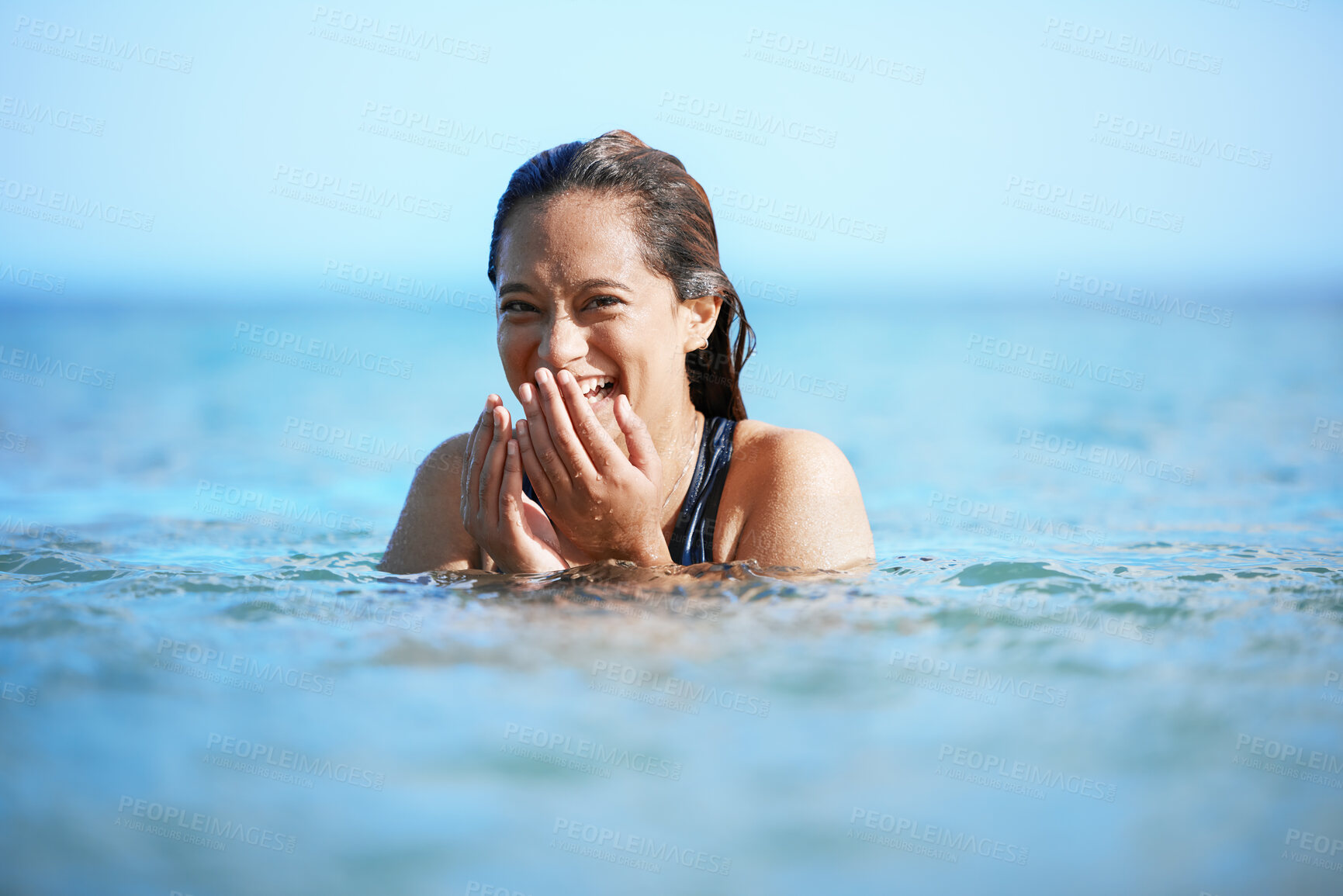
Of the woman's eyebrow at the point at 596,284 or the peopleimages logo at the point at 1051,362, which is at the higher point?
the peopleimages logo at the point at 1051,362

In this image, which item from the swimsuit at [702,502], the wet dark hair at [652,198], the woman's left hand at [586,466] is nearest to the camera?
the woman's left hand at [586,466]

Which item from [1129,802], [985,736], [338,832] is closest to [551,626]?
[338,832]

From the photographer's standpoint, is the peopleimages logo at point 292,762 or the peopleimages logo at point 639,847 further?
the peopleimages logo at point 292,762

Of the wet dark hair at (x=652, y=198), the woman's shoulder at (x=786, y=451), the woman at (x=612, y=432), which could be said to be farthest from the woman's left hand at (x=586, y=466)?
the wet dark hair at (x=652, y=198)

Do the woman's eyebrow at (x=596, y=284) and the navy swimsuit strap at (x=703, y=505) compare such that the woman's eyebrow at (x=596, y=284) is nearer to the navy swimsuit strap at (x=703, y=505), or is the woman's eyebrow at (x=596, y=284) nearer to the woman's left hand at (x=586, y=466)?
the woman's left hand at (x=586, y=466)

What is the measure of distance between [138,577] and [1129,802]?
10.1ft

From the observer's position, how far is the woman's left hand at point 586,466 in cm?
336

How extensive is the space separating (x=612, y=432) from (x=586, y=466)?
43 cm

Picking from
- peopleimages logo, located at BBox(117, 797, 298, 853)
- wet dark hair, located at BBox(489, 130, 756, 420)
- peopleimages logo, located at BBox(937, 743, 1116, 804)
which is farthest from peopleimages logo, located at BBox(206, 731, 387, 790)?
wet dark hair, located at BBox(489, 130, 756, 420)

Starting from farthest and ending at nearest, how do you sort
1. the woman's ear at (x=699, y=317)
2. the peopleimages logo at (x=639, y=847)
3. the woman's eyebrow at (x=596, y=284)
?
the woman's ear at (x=699, y=317), the woman's eyebrow at (x=596, y=284), the peopleimages logo at (x=639, y=847)

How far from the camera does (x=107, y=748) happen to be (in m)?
2.25

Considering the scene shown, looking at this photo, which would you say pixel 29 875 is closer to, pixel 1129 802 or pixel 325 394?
pixel 1129 802

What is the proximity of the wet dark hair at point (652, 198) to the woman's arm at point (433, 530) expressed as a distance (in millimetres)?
766

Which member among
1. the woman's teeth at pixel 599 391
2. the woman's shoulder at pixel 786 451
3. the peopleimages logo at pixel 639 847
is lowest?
the peopleimages logo at pixel 639 847
